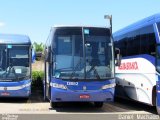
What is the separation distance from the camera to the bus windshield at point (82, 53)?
1759 cm

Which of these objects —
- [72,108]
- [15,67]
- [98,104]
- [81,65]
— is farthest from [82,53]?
[15,67]

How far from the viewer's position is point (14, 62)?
889 inches

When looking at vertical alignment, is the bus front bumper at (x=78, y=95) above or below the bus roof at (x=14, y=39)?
below

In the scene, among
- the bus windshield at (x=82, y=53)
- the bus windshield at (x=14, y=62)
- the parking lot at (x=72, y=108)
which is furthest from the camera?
the bus windshield at (x=14, y=62)

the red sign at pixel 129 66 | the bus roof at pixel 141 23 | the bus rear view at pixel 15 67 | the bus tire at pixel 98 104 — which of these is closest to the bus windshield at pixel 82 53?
the red sign at pixel 129 66

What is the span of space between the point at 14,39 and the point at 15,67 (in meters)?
1.57

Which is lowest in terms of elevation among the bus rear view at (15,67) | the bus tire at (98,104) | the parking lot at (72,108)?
the parking lot at (72,108)

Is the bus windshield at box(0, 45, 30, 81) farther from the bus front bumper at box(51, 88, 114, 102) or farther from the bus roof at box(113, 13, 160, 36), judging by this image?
the bus front bumper at box(51, 88, 114, 102)

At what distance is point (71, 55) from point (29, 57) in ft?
18.2

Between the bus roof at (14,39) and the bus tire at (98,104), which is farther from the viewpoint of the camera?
the bus roof at (14,39)

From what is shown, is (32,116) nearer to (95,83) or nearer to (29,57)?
(95,83)

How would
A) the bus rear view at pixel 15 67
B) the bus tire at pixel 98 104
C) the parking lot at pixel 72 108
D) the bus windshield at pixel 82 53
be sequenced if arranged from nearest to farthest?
the bus windshield at pixel 82 53, the parking lot at pixel 72 108, the bus tire at pixel 98 104, the bus rear view at pixel 15 67

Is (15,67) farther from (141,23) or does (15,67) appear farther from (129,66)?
(141,23)

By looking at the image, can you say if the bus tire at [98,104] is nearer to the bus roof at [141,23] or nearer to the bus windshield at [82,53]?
the bus windshield at [82,53]
